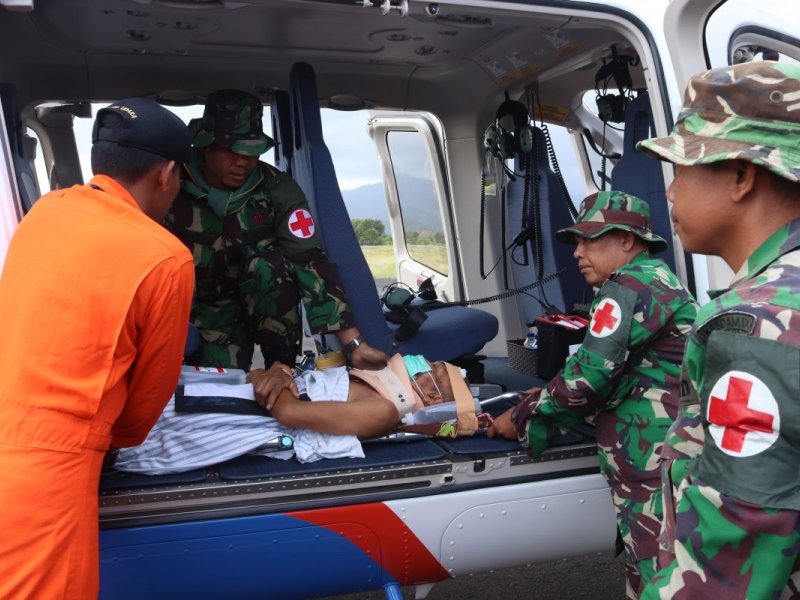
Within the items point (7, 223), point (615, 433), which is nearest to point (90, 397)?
point (7, 223)

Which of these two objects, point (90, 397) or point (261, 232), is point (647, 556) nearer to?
point (90, 397)

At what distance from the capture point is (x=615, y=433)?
2.11m

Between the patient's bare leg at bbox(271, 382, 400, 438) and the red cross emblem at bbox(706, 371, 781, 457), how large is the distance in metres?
1.47

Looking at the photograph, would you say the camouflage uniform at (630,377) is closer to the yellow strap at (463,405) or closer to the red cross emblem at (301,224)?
the yellow strap at (463,405)

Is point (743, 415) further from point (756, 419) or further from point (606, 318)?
point (606, 318)

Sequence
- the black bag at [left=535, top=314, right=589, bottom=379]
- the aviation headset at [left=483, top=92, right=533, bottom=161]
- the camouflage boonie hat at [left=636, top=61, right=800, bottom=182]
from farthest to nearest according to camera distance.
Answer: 1. the aviation headset at [left=483, top=92, right=533, bottom=161]
2. the black bag at [left=535, top=314, right=589, bottom=379]
3. the camouflage boonie hat at [left=636, top=61, right=800, bottom=182]

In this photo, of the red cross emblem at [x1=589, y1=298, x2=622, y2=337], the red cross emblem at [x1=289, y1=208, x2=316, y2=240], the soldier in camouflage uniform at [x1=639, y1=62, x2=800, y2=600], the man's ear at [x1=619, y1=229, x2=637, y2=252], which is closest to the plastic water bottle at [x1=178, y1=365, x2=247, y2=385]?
the red cross emblem at [x1=289, y1=208, x2=316, y2=240]

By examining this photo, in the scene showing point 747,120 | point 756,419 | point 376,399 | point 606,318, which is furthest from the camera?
point 376,399

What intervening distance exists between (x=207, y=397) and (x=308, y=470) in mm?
409

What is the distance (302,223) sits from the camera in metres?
2.71

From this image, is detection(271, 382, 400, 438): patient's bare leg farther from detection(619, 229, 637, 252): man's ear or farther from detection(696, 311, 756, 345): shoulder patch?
detection(696, 311, 756, 345): shoulder patch

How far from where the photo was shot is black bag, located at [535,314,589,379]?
287cm

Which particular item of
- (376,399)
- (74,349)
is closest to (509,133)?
(376,399)

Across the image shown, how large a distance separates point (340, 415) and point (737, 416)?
1.52 metres
